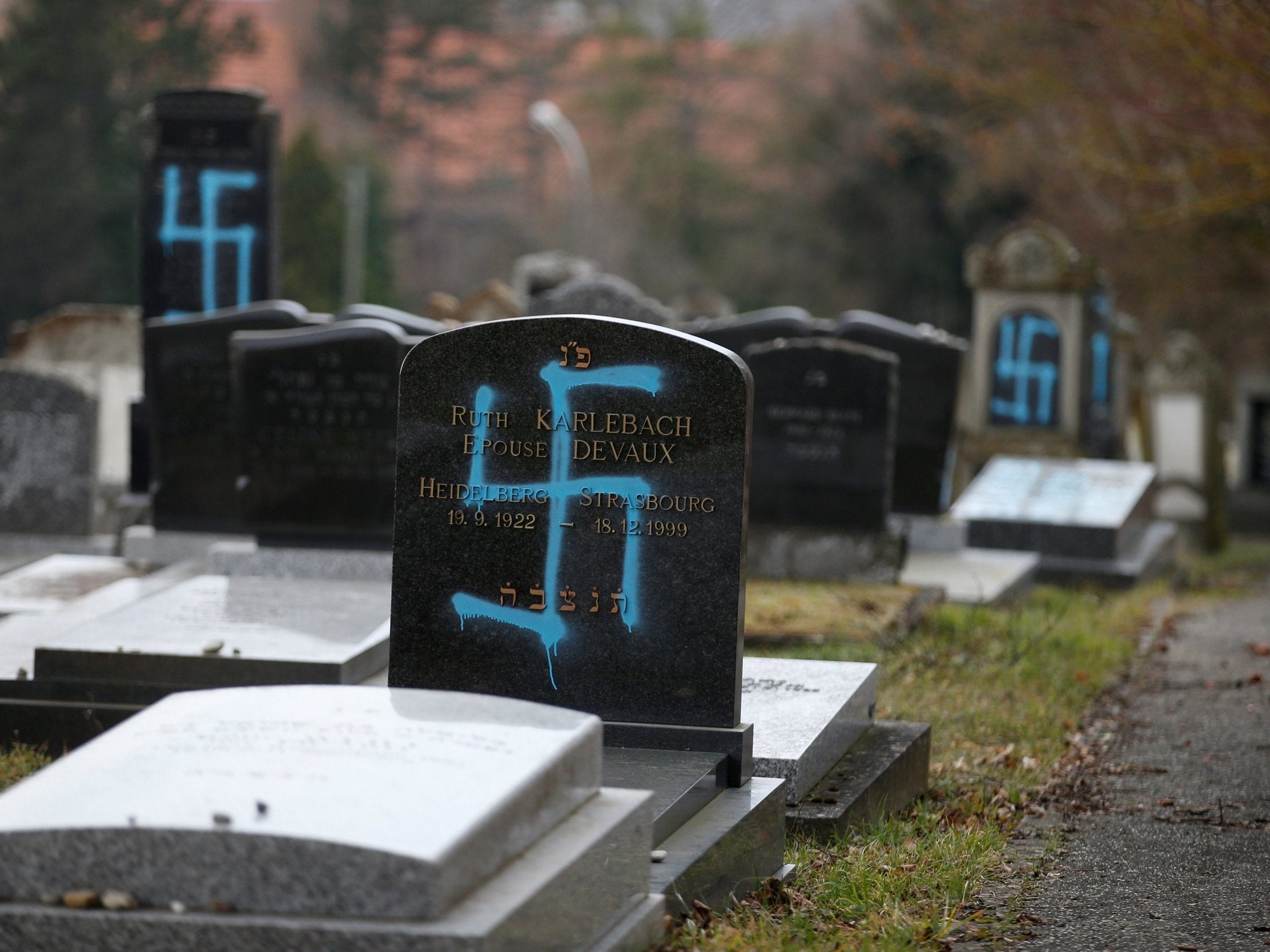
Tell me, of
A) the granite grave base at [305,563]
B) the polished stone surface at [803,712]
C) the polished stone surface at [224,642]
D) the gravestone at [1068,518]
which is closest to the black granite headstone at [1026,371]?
the gravestone at [1068,518]

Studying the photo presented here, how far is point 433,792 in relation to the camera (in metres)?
3.62

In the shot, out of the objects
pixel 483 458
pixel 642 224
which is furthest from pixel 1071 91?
pixel 642 224

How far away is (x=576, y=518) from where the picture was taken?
5.18 metres

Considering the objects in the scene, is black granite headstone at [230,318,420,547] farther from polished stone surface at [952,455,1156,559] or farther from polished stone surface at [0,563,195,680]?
polished stone surface at [952,455,1156,559]

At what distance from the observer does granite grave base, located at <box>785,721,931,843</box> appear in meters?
5.46

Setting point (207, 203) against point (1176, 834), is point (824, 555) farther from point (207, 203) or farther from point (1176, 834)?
point (207, 203)

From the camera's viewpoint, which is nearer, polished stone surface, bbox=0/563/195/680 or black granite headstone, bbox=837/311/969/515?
polished stone surface, bbox=0/563/195/680

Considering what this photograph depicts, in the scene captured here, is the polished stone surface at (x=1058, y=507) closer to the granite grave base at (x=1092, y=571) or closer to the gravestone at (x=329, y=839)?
the granite grave base at (x=1092, y=571)

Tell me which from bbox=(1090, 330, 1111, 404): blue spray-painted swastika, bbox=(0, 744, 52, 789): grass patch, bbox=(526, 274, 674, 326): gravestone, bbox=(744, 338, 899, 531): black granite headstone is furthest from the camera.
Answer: bbox=(1090, 330, 1111, 404): blue spray-painted swastika

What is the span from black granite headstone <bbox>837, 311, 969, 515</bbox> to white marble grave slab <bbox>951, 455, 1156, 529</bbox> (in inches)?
30.9

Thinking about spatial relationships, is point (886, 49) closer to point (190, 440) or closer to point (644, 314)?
point (644, 314)

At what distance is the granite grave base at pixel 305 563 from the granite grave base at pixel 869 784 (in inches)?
126

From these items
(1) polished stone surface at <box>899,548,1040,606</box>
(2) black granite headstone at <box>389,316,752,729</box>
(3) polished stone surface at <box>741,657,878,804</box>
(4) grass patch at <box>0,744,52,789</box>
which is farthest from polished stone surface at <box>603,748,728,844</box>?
(1) polished stone surface at <box>899,548,1040,606</box>

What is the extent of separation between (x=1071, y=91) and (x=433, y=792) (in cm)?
1197
